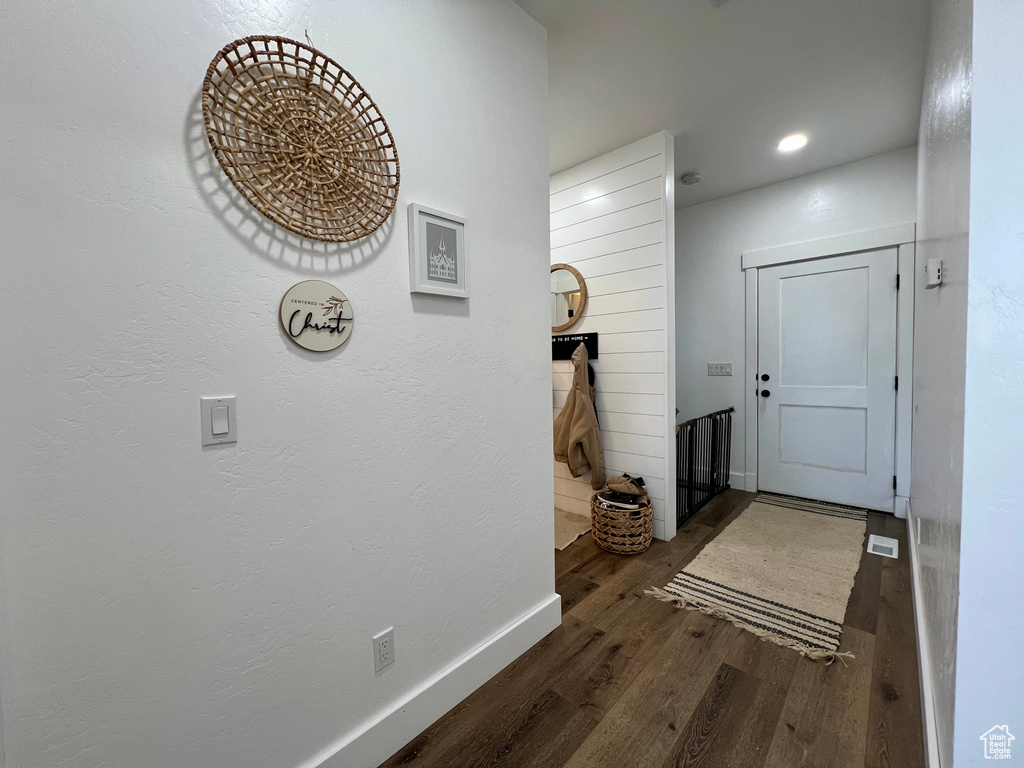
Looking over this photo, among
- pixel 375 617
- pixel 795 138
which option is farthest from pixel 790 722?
pixel 795 138

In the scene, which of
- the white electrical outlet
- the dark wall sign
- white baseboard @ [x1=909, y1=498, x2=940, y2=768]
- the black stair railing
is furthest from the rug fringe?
the dark wall sign

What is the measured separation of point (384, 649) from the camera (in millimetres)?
1240

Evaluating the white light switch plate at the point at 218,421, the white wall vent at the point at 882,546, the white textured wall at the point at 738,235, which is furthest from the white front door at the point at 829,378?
the white light switch plate at the point at 218,421

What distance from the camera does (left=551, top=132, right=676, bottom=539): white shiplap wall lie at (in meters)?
2.58

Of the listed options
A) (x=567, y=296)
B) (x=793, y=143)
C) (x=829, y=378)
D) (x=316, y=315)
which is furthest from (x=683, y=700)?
(x=793, y=143)

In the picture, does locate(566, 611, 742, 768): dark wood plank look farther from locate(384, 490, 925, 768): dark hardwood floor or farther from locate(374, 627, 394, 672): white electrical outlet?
locate(374, 627, 394, 672): white electrical outlet

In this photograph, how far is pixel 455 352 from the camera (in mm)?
1419

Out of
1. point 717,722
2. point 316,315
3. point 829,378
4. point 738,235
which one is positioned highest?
point 738,235

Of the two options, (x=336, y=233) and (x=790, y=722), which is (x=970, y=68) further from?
(x=790, y=722)

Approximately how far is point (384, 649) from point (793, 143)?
3468 millimetres

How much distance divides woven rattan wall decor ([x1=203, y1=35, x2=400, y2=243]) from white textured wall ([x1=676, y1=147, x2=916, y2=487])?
3.22 metres

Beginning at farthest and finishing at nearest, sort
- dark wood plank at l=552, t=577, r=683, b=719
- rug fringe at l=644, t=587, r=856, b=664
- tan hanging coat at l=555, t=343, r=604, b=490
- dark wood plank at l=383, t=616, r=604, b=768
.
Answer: tan hanging coat at l=555, t=343, r=604, b=490, rug fringe at l=644, t=587, r=856, b=664, dark wood plank at l=552, t=577, r=683, b=719, dark wood plank at l=383, t=616, r=604, b=768

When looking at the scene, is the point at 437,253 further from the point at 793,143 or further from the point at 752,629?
the point at 793,143

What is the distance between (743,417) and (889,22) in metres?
2.54
